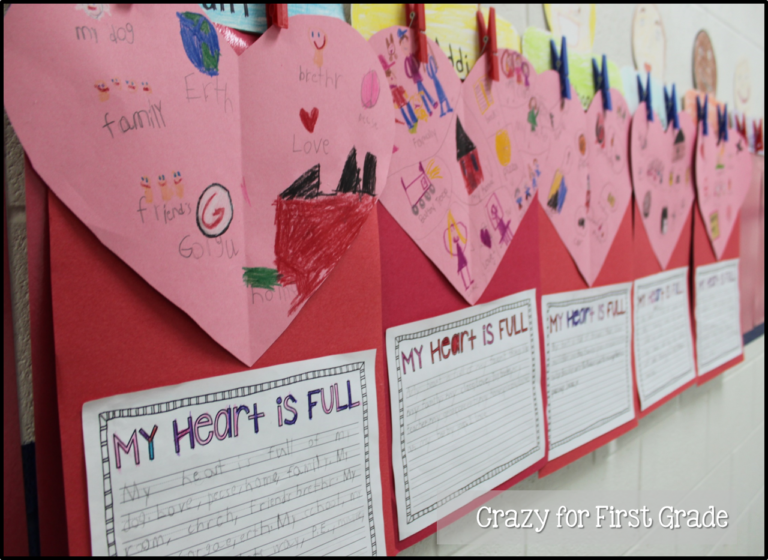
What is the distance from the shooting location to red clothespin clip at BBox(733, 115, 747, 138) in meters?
1.13

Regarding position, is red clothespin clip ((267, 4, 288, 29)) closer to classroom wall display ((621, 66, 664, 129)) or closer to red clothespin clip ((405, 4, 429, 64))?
red clothespin clip ((405, 4, 429, 64))

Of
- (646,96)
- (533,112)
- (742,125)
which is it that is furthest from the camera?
(742,125)

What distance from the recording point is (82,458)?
31 cm

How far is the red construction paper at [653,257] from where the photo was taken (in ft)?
2.72

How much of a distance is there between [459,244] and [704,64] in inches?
37.6

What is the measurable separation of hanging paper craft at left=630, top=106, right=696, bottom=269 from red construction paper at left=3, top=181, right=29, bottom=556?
866 mm

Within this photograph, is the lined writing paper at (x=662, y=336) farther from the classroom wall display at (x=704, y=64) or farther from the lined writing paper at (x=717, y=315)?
the classroom wall display at (x=704, y=64)

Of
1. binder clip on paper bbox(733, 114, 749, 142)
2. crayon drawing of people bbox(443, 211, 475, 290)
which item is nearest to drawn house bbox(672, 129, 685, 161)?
binder clip on paper bbox(733, 114, 749, 142)

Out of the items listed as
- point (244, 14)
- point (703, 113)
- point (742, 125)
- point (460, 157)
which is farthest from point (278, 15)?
point (742, 125)

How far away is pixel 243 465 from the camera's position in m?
0.38

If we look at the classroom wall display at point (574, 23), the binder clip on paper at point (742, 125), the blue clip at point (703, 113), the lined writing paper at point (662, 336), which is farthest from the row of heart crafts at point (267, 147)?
the binder clip on paper at point (742, 125)

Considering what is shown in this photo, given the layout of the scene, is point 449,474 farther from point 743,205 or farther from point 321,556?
point 743,205

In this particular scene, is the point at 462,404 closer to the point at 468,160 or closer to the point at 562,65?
the point at 468,160

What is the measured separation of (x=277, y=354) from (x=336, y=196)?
0.49ft
